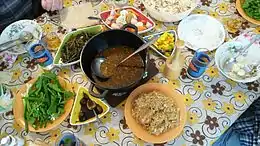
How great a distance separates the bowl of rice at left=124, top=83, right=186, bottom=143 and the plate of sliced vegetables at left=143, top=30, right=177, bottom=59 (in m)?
0.20

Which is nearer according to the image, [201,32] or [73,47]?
[73,47]

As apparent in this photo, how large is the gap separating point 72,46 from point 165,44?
442 mm

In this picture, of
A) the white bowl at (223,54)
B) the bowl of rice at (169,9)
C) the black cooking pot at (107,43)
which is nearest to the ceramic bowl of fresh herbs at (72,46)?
the black cooking pot at (107,43)

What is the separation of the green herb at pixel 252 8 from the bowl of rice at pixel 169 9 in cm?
27

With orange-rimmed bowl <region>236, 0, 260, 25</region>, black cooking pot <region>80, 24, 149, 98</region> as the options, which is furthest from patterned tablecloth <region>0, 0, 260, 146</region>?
black cooking pot <region>80, 24, 149, 98</region>

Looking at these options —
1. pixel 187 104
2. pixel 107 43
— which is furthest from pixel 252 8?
pixel 107 43

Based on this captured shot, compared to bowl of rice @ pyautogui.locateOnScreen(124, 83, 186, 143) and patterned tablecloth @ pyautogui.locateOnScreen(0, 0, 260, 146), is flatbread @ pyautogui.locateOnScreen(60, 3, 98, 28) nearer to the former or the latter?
patterned tablecloth @ pyautogui.locateOnScreen(0, 0, 260, 146)

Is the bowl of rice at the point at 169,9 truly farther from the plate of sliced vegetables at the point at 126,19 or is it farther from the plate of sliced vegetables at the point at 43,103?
the plate of sliced vegetables at the point at 43,103

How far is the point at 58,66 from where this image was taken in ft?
4.91

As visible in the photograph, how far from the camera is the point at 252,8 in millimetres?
1617

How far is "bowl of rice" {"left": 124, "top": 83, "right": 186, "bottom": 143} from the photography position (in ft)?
4.20

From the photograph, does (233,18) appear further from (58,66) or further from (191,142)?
(58,66)

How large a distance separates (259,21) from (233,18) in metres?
0.13

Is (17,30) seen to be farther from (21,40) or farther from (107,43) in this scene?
(107,43)
